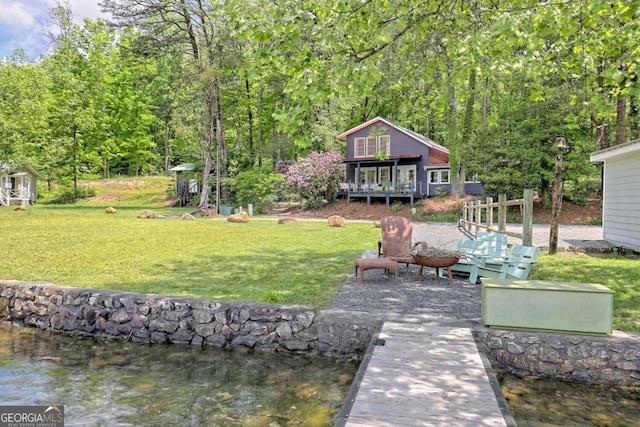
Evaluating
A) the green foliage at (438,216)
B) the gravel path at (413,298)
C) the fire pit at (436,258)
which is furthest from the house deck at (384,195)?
the fire pit at (436,258)

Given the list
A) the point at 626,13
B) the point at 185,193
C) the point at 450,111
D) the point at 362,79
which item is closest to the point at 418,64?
the point at 362,79

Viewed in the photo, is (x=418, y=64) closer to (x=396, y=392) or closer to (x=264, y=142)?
(x=396, y=392)

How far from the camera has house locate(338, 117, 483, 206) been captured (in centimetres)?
2662

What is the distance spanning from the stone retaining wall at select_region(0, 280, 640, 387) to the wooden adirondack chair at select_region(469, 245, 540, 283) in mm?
2136

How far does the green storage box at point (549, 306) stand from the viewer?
4.34 m

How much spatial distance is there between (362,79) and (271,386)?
355 centimetres

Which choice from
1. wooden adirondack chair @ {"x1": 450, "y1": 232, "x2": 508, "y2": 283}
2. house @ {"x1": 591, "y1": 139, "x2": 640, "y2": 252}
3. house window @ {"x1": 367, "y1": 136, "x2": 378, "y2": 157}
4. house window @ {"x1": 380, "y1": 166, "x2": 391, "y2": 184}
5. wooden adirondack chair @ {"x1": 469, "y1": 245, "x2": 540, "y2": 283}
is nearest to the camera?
wooden adirondack chair @ {"x1": 469, "y1": 245, "x2": 540, "y2": 283}

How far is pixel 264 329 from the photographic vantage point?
5.30 m

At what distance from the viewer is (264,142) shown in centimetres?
3466

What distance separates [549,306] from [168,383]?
154 inches

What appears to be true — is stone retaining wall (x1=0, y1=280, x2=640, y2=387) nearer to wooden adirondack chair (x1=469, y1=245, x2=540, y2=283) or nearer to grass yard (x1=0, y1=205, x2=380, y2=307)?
grass yard (x1=0, y1=205, x2=380, y2=307)

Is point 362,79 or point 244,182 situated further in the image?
point 244,182

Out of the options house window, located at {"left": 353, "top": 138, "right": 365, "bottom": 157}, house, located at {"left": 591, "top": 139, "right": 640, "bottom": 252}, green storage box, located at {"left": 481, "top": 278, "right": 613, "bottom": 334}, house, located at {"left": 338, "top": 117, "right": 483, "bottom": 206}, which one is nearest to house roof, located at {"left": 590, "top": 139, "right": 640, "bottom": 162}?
house, located at {"left": 591, "top": 139, "right": 640, "bottom": 252}

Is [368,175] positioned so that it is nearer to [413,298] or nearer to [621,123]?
[621,123]
